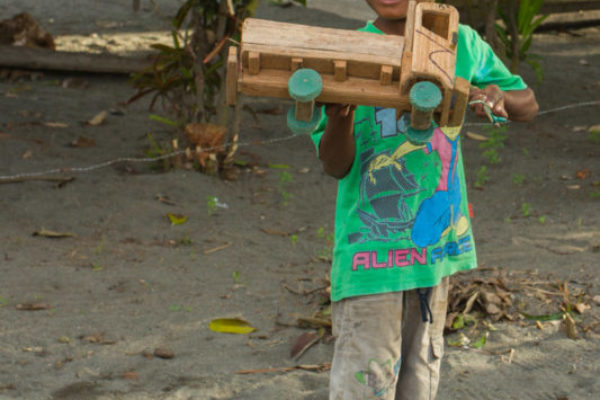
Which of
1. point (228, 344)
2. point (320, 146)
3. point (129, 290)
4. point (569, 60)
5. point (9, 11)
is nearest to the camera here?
point (320, 146)

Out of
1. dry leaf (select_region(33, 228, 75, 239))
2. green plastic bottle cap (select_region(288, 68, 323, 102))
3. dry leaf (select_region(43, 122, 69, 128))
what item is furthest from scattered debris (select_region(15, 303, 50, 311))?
dry leaf (select_region(43, 122, 69, 128))

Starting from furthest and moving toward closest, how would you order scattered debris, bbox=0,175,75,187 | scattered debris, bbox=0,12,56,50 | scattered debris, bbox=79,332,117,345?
scattered debris, bbox=0,12,56,50, scattered debris, bbox=0,175,75,187, scattered debris, bbox=79,332,117,345

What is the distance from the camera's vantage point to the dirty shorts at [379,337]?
6.65 feet

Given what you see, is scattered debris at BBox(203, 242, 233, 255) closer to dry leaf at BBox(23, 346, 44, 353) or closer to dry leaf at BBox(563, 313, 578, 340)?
dry leaf at BBox(23, 346, 44, 353)

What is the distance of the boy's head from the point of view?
6.49ft

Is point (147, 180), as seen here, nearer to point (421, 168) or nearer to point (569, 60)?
point (421, 168)

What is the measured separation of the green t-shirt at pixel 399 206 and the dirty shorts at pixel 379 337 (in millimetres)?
50

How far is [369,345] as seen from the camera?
6.66ft

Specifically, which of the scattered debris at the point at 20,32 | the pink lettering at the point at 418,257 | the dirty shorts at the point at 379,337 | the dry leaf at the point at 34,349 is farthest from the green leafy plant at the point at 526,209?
the scattered debris at the point at 20,32

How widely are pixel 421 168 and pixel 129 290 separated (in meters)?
2.32

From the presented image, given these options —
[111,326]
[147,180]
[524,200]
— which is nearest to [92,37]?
[147,180]

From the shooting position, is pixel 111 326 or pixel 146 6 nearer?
pixel 111 326

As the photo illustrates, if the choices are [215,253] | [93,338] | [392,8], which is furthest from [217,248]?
[392,8]

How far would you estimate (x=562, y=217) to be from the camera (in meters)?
5.09
